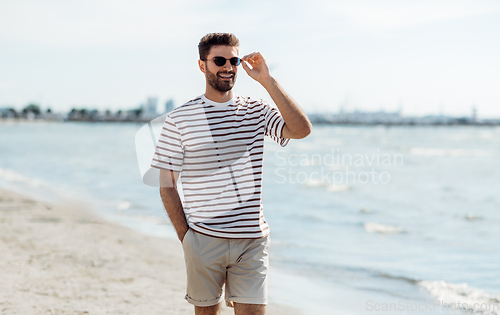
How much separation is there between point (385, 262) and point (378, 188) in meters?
10.1

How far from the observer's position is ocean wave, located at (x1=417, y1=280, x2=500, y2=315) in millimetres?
5195

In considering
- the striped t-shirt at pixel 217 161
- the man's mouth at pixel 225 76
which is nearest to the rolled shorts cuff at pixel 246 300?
the striped t-shirt at pixel 217 161

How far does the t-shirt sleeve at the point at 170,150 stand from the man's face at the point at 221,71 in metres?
0.32

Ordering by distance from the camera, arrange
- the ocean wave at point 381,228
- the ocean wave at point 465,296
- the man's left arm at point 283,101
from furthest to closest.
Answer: the ocean wave at point 381,228 → the ocean wave at point 465,296 → the man's left arm at point 283,101

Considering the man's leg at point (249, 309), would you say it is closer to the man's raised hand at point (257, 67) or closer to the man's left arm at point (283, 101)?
the man's left arm at point (283, 101)

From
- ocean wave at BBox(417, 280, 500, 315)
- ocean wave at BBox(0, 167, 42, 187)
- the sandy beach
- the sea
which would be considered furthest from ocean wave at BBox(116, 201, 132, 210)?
ocean wave at BBox(417, 280, 500, 315)

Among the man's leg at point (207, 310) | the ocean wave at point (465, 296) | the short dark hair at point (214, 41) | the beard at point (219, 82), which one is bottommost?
the ocean wave at point (465, 296)

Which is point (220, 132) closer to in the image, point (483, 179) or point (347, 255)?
point (347, 255)

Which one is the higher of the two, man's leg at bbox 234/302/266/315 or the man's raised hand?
the man's raised hand

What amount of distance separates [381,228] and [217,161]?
789 centimetres

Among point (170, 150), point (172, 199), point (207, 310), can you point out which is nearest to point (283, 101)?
Answer: point (170, 150)

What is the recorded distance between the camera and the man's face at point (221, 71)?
260cm

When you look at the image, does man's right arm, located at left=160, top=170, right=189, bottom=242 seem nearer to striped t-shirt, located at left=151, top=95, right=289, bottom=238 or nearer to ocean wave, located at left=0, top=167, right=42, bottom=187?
striped t-shirt, located at left=151, top=95, right=289, bottom=238

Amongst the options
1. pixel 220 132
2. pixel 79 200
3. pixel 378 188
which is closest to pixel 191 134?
pixel 220 132
